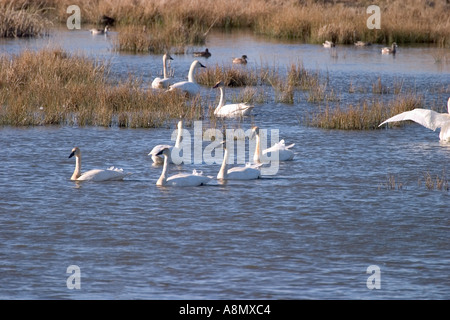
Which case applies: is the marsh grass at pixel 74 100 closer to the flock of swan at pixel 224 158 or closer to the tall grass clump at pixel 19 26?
the flock of swan at pixel 224 158

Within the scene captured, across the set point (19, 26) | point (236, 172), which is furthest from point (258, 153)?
point (19, 26)

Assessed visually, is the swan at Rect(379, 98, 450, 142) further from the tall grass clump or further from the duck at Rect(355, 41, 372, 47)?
the tall grass clump

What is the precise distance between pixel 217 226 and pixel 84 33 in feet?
74.4

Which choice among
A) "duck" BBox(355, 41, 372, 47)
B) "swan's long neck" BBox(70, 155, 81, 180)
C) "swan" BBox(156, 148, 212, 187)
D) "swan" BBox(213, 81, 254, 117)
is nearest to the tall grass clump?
"duck" BBox(355, 41, 372, 47)

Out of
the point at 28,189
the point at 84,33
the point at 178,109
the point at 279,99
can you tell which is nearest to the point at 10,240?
the point at 28,189

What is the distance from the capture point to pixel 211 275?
749cm

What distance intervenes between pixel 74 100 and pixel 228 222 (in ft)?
22.2

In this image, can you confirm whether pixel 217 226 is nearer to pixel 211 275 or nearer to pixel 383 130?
pixel 211 275

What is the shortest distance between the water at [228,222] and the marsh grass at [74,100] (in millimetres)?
371

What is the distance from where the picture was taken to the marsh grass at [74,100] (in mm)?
14461

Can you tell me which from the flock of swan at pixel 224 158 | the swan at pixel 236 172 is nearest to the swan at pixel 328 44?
the flock of swan at pixel 224 158

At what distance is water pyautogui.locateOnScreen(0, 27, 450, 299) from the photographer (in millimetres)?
7305

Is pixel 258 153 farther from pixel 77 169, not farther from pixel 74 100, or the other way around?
pixel 74 100
